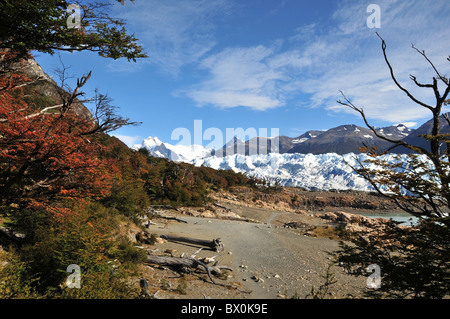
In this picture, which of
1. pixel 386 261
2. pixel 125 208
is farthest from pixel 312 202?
pixel 386 261

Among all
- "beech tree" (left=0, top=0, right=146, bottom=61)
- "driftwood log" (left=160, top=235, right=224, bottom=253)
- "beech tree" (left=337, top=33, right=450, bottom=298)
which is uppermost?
"beech tree" (left=0, top=0, right=146, bottom=61)

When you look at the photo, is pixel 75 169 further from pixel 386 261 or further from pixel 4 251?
pixel 386 261

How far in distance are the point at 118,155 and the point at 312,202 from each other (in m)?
64.3

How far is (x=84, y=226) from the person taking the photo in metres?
8.52

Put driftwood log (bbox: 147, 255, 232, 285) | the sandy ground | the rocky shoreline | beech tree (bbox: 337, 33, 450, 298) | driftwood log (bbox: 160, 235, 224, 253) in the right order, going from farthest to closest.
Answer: driftwood log (bbox: 160, 235, 224, 253) < driftwood log (bbox: 147, 255, 232, 285) < the sandy ground < the rocky shoreline < beech tree (bbox: 337, 33, 450, 298)

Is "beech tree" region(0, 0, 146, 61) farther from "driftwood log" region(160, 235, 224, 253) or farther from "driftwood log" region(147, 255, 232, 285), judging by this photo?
"driftwood log" region(160, 235, 224, 253)

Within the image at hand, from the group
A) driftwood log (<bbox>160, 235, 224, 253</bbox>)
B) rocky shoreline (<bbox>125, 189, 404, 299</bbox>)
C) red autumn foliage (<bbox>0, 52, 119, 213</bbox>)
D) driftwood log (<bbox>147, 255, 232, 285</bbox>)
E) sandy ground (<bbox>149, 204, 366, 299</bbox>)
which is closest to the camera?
red autumn foliage (<bbox>0, 52, 119, 213</bbox>)

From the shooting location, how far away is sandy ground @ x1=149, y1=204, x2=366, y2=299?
1062cm

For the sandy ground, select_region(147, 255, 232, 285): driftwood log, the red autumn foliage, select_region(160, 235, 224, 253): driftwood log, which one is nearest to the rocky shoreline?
the sandy ground

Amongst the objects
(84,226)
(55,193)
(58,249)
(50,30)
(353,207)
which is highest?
(50,30)

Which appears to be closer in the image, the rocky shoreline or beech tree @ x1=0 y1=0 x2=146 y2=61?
beech tree @ x1=0 y1=0 x2=146 y2=61

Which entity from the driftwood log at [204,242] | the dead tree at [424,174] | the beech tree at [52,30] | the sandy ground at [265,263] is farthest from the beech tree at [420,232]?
the driftwood log at [204,242]

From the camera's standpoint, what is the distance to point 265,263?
592 inches

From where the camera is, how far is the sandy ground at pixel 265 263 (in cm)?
1062
